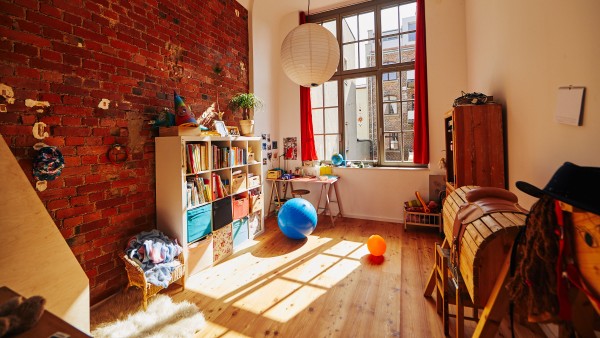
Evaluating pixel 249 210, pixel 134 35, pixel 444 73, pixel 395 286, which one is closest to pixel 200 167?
pixel 249 210

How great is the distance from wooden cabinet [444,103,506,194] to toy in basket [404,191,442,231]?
132 centimetres

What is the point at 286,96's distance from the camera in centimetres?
491

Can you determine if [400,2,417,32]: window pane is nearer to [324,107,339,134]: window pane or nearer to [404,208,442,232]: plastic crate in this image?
[324,107,339,134]: window pane

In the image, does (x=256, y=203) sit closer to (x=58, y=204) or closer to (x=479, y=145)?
(x=58, y=204)

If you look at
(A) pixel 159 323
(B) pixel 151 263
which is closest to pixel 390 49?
(B) pixel 151 263

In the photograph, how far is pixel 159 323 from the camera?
1.95m

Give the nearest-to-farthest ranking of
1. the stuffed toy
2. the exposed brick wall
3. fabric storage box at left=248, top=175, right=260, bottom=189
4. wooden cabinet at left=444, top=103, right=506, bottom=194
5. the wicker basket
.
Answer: the stuffed toy < the exposed brick wall < the wicker basket < wooden cabinet at left=444, top=103, right=506, bottom=194 < fabric storage box at left=248, top=175, right=260, bottom=189

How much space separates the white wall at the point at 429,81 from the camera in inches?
150

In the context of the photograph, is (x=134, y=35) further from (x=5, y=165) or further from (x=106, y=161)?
(x=5, y=165)

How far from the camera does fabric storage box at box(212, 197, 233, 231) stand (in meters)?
2.93

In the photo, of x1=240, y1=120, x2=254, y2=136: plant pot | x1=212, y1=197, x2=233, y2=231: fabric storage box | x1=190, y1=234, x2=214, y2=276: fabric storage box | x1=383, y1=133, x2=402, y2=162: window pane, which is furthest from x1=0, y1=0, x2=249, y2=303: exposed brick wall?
x1=383, y1=133, x2=402, y2=162: window pane

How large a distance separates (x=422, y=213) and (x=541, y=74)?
2.34 metres

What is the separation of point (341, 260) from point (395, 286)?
70cm

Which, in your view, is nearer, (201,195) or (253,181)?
(201,195)
